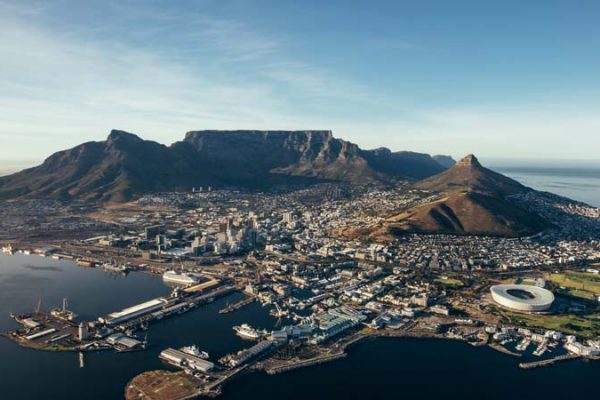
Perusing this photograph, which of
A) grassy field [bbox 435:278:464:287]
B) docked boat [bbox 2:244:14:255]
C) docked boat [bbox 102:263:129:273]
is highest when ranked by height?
docked boat [bbox 2:244:14:255]

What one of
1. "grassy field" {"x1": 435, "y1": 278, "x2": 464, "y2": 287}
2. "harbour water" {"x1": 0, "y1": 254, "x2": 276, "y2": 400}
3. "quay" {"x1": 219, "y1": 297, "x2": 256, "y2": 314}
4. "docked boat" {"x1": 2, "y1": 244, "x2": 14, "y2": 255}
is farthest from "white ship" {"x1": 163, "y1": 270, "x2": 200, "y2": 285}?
"grassy field" {"x1": 435, "y1": 278, "x2": 464, "y2": 287}

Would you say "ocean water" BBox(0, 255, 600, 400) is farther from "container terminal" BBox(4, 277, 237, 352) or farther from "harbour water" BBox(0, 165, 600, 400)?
"container terminal" BBox(4, 277, 237, 352)

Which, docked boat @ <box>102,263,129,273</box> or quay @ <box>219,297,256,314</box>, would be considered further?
docked boat @ <box>102,263,129,273</box>

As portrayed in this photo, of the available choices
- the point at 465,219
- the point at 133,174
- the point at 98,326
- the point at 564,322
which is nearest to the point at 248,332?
the point at 98,326

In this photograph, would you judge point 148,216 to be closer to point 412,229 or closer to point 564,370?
point 412,229

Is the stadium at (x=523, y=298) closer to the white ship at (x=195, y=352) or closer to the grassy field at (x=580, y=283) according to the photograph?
the grassy field at (x=580, y=283)

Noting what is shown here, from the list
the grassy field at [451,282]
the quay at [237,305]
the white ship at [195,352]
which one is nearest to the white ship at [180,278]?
the quay at [237,305]

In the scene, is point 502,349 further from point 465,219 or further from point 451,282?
point 465,219
